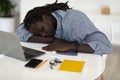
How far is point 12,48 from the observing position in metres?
1.31

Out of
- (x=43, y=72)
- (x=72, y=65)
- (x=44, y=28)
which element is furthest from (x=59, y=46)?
(x=43, y=72)

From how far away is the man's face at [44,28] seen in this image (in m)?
1.66

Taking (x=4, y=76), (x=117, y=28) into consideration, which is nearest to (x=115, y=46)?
(x=117, y=28)

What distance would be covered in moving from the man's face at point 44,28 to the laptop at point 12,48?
0.90 ft

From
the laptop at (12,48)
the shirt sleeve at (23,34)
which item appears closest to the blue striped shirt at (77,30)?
the shirt sleeve at (23,34)

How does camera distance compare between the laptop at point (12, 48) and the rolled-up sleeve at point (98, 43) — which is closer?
the laptop at point (12, 48)

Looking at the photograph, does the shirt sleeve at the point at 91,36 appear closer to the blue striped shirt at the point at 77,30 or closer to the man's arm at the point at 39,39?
the blue striped shirt at the point at 77,30

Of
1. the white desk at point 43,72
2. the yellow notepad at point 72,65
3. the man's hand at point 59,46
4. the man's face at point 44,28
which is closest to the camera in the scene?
the white desk at point 43,72

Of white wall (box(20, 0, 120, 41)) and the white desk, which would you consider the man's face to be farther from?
white wall (box(20, 0, 120, 41))

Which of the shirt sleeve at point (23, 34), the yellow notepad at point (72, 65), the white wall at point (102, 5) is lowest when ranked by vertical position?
the white wall at point (102, 5)

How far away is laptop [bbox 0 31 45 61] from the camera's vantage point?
4.13ft

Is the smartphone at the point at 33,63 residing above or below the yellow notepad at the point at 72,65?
above

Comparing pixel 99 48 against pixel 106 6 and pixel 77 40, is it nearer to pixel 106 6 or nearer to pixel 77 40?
pixel 77 40

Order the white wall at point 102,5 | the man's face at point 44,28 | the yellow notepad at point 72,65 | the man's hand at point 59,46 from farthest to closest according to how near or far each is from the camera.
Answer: the white wall at point 102,5 → the man's face at point 44,28 → the man's hand at point 59,46 → the yellow notepad at point 72,65
